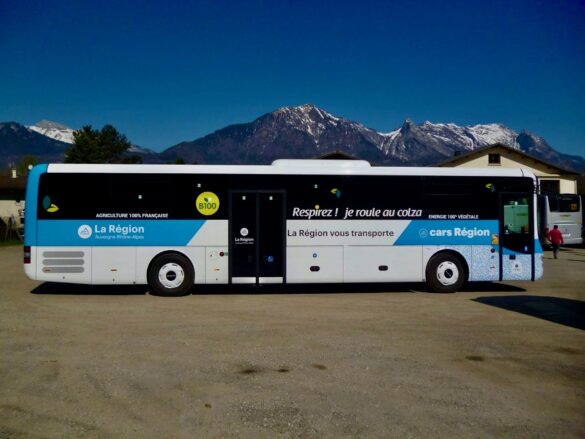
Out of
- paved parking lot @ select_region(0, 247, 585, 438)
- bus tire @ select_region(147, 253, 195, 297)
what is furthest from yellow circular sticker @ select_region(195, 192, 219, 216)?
paved parking lot @ select_region(0, 247, 585, 438)

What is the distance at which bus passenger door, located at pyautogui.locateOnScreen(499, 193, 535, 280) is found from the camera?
12531 mm

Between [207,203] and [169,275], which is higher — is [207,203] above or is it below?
above

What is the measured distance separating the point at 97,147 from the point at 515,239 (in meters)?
70.5

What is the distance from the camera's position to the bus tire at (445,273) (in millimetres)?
12422

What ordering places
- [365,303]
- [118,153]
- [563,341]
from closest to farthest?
[563,341] < [365,303] < [118,153]

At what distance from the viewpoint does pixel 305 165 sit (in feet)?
40.6

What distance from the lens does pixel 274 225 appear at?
39.2 feet

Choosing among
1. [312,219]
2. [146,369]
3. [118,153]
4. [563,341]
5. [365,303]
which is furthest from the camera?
[118,153]

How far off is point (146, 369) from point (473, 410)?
3.73m

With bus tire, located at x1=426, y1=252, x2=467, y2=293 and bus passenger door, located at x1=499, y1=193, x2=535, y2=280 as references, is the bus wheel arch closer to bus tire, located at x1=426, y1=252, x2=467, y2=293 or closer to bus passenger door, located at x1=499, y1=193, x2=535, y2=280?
bus tire, located at x1=426, y1=252, x2=467, y2=293

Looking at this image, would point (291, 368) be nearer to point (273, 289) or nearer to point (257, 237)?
point (257, 237)

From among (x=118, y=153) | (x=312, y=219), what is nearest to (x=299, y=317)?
(x=312, y=219)

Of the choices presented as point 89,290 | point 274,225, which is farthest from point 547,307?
point 89,290

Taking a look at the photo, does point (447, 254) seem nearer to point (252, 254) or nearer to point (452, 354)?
point (252, 254)
